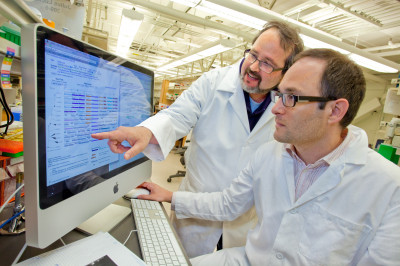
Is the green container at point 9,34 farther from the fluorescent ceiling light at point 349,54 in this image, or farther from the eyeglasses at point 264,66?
the fluorescent ceiling light at point 349,54

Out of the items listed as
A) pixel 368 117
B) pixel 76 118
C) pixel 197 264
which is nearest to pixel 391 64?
pixel 368 117

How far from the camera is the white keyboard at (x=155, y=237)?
660mm

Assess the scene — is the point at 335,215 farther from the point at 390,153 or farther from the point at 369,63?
the point at 369,63

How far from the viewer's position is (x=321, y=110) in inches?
37.1

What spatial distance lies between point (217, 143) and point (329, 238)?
0.63 metres

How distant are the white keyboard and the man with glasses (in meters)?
0.14

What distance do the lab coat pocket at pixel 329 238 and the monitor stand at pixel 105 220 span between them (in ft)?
2.28

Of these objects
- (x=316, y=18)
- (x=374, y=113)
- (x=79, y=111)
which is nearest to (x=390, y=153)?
(x=316, y=18)

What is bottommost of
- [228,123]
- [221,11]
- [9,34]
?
[228,123]

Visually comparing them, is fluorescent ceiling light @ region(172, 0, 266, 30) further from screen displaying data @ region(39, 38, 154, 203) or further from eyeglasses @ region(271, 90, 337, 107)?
screen displaying data @ region(39, 38, 154, 203)

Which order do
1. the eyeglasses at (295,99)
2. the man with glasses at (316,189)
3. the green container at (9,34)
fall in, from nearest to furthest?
the green container at (9,34)
the man with glasses at (316,189)
the eyeglasses at (295,99)

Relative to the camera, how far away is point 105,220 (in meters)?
0.82

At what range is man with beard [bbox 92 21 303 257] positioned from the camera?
1181 mm

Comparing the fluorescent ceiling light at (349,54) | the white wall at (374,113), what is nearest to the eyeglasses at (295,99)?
the fluorescent ceiling light at (349,54)
